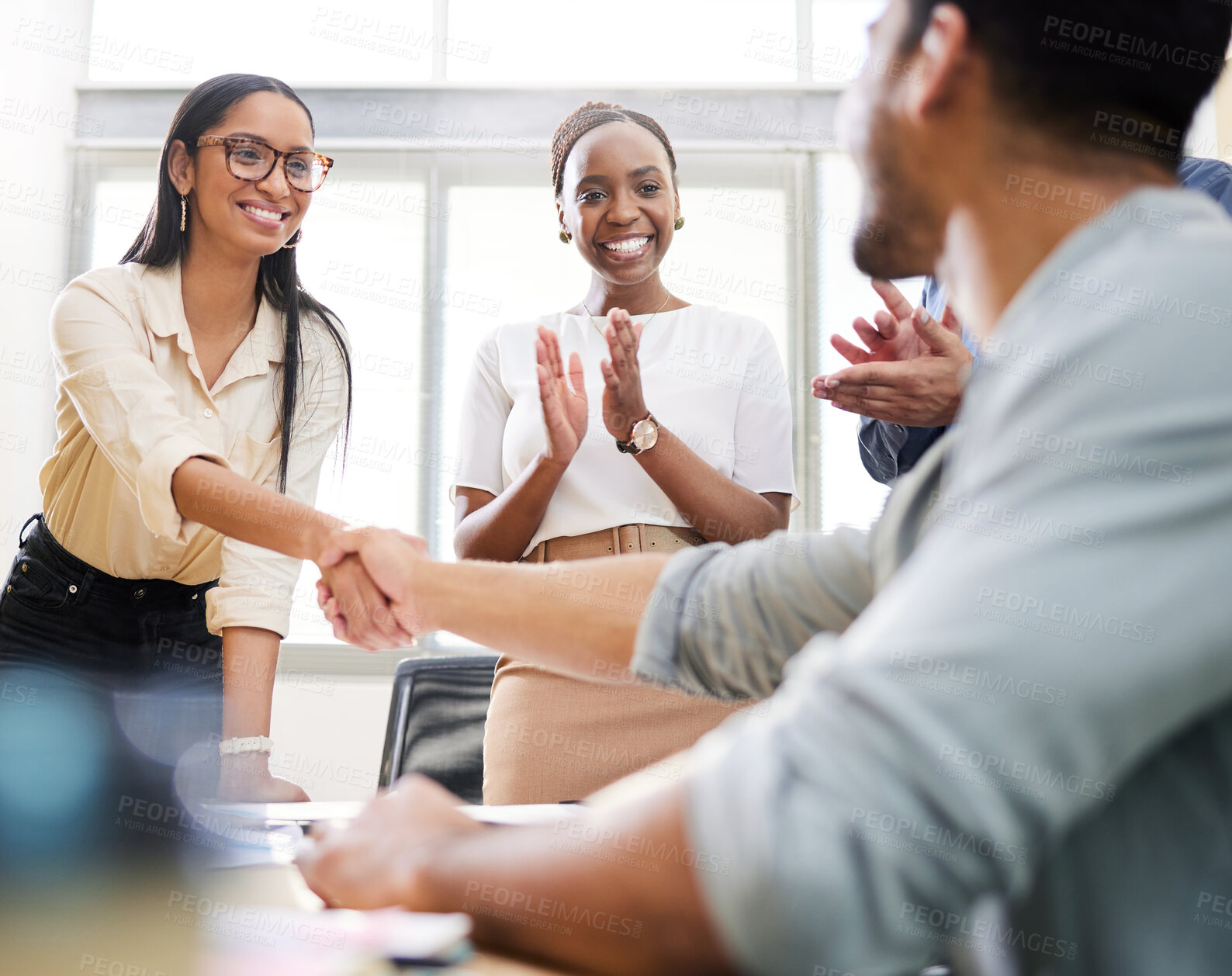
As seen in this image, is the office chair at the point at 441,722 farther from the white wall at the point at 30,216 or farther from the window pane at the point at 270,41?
the window pane at the point at 270,41

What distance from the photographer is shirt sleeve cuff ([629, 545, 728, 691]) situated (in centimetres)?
86

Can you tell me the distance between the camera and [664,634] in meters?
0.86

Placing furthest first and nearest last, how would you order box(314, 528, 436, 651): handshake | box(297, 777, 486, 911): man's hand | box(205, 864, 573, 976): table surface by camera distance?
1. box(314, 528, 436, 651): handshake
2. box(205, 864, 573, 976): table surface
3. box(297, 777, 486, 911): man's hand

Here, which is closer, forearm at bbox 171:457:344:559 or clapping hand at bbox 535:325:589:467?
forearm at bbox 171:457:344:559

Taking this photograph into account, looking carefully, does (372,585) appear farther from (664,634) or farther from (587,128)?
(587,128)

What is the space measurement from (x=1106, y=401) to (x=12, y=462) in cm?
474

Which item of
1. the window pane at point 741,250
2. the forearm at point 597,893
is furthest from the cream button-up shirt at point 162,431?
the window pane at point 741,250

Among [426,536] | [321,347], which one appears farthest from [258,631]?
[426,536]

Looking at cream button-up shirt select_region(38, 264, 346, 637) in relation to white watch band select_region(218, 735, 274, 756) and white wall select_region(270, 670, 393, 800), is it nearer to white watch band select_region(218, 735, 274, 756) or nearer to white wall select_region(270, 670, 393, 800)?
white watch band select_region(218, 735, 274, 756)

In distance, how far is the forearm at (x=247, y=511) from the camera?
153 cm

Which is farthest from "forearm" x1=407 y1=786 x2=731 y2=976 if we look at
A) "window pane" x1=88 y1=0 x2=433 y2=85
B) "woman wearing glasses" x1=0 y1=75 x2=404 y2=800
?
"window pane" x1=88 y1=0 x2=433 y2=85

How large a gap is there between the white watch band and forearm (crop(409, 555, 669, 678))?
57 cm

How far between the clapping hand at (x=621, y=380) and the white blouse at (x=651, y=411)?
90 mm

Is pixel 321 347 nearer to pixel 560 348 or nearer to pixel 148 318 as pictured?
pixel 148 318
